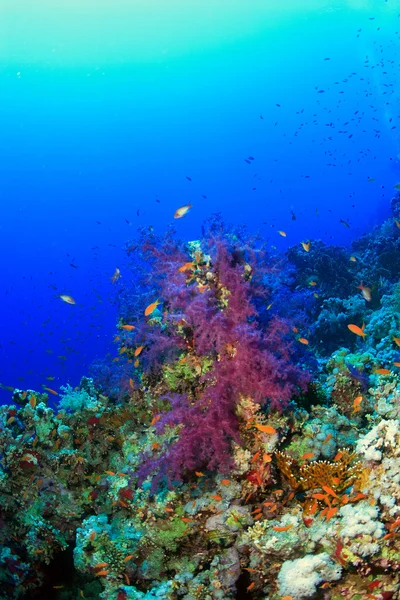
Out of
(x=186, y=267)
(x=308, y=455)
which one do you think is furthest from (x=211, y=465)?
(x=186, y=267)

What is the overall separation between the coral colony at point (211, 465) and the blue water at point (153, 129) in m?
58.7

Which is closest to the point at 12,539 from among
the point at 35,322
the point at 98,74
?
the point at 35,322

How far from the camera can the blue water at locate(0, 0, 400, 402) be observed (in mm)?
73500

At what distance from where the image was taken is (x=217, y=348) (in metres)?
5.12

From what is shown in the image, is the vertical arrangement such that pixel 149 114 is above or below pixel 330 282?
above

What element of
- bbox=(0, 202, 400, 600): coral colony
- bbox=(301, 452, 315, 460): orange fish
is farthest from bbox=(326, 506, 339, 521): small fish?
bbox=(301, 452, 315, 460): orange fish

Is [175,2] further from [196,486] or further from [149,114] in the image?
[196,486]

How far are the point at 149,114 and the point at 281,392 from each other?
388 feet

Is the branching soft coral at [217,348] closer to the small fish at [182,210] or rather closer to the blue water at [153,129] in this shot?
the small fish at [182,210]

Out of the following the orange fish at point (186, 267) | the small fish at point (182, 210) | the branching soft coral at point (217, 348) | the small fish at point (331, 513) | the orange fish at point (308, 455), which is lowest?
the small fish at point (331, 513)

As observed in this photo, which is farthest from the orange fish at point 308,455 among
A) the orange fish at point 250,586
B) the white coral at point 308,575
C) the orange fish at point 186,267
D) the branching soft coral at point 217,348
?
the orange fish at point 186,267

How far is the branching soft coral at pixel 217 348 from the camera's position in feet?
16.2

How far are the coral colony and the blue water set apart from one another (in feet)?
193

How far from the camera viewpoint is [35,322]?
288 ft
